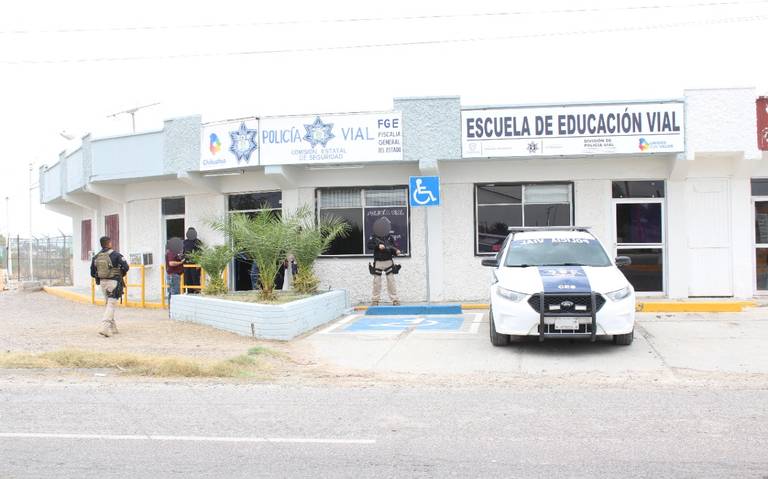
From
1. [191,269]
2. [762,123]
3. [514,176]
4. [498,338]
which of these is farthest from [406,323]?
[762,123]

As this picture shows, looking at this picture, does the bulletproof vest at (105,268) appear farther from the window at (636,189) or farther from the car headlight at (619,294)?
the window at (636,189)

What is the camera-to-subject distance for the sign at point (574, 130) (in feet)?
50.4

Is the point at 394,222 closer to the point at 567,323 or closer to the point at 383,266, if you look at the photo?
the point at 383,266

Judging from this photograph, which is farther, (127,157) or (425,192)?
(127,157)

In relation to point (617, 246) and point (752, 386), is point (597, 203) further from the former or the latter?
point (752, 386)

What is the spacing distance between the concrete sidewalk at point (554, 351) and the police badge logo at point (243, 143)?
5388 millimetres

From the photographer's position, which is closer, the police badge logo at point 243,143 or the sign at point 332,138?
the sign at point 332,138

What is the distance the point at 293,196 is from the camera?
17.4 meters

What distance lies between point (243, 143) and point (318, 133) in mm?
1742

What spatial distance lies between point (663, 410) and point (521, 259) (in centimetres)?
464

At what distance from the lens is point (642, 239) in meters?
16.4

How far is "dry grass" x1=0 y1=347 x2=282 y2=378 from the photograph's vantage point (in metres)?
9.38

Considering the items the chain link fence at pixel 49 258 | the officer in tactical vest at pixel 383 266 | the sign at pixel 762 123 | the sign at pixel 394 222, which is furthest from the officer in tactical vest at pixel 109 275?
the chain link fence at pixel 49 258

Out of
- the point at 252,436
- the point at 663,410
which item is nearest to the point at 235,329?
the point at 252,436
